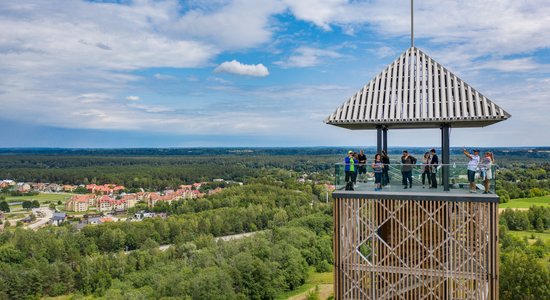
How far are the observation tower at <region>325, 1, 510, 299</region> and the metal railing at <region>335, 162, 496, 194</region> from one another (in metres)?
0.06

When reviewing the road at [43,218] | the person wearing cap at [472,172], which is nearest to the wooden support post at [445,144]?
the person wearing cap at [472,172]

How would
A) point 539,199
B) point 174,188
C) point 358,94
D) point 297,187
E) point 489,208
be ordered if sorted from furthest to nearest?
1. point 174,188
2. point 297,187
3. point 539,199
4. point 358,94
5. point 489,208

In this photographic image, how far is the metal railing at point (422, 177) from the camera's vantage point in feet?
39.7

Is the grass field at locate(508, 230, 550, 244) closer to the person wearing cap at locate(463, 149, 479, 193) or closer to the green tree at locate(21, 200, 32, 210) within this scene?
the person wearing cap at locate(463, 149, 479, 193)

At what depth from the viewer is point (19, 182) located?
534 feet

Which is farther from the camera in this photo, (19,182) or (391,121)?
(19,182)

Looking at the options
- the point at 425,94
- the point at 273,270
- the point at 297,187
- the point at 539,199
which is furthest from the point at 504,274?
the point at 297,187

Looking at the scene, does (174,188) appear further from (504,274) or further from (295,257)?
(504,274)

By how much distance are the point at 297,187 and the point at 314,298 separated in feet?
227

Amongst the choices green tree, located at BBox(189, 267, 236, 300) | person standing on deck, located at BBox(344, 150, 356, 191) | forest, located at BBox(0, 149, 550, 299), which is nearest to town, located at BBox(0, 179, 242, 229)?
forest, located at BBox(0, 149, 550, 299)

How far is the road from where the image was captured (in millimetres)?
86938

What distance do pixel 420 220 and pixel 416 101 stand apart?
3429mm

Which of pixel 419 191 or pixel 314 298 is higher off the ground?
pixel 419 191

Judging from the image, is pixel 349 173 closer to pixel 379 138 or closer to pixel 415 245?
pixel 379 138
